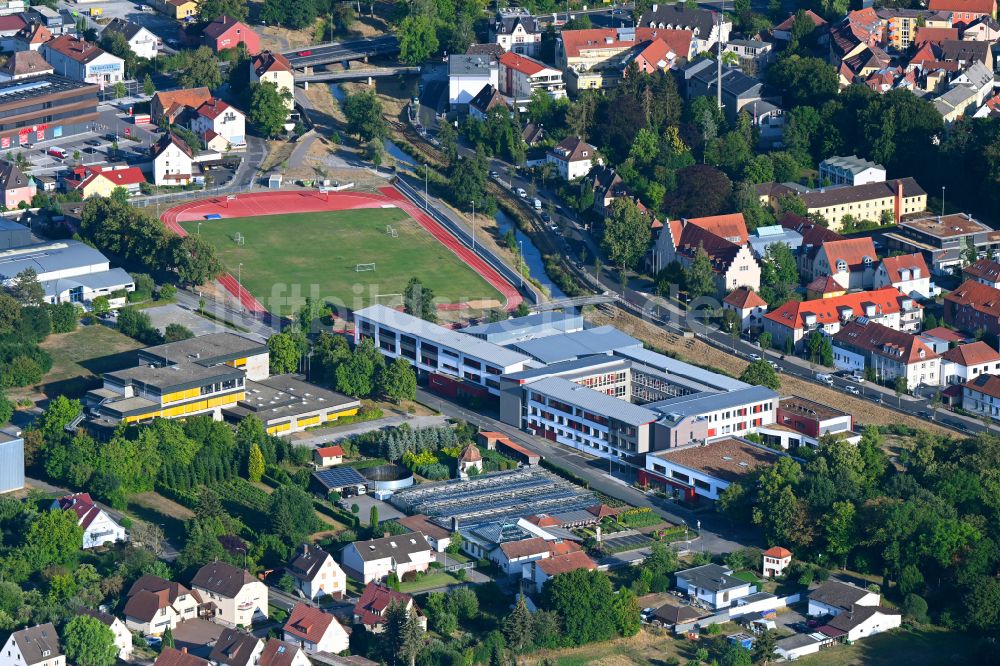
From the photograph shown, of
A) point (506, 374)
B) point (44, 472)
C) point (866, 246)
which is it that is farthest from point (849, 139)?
point (44, 472)

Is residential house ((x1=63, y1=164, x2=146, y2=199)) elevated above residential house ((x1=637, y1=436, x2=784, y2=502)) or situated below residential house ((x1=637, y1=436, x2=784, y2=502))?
above

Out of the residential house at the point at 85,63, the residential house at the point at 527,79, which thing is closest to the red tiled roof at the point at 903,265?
the residential house at the point at 527,79

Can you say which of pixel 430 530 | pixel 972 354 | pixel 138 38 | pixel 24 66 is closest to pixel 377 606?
pixel 430 530

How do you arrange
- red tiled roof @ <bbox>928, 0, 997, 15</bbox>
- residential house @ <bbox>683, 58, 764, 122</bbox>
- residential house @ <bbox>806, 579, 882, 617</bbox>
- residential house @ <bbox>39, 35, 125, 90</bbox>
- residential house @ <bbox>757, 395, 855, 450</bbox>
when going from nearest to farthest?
residential house @ <bbox>806, 579, 882, 617</bbox>, residential house @ <bbox>757, 395, 855, 450</bbox>, residential house @ <bbox>683, 58, 764, 122</bbox>, residential house @ <bbox>39, 35, 125, 90</bbox>, red tiled roof @ <bbox>928, 0, 997, 15</bbox>

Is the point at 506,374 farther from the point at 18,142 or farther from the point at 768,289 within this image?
the point at 18,142

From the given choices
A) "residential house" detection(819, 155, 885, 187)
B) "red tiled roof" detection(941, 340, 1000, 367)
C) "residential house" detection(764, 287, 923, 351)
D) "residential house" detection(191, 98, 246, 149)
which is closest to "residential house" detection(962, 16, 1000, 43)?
"residential house" detection(819, 155, 885, 187)

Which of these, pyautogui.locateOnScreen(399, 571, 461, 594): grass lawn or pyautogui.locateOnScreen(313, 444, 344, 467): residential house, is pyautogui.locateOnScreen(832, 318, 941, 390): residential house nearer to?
pyautogui.locateOnScreen(313, 444, 344, 467): residential house
